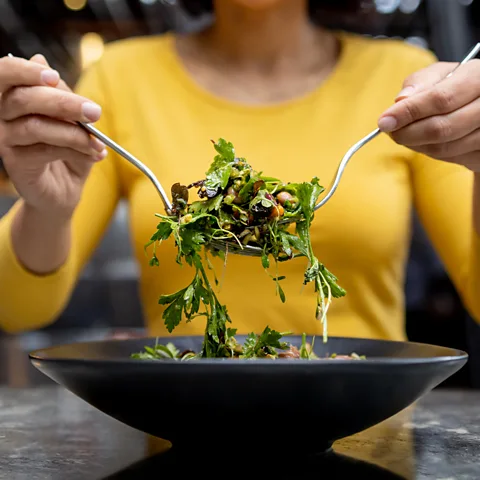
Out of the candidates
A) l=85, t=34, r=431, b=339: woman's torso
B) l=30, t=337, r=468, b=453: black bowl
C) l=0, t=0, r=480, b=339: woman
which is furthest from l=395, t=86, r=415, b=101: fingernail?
l=85, t=34, r=431, b=339: woman's torso

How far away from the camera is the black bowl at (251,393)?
0.64 metres

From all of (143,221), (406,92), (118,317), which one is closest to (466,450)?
(406,92)

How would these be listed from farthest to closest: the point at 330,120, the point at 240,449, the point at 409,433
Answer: the point at 330,120 → the point at 409,433 → the point at 240,449

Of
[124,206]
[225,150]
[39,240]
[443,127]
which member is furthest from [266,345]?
[124,206]

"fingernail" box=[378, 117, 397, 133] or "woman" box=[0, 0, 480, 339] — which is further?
"woman" box=[0, 0, 480, 339]

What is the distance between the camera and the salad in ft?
3.01

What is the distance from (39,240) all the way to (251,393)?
0.83m

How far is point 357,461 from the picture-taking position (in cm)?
76

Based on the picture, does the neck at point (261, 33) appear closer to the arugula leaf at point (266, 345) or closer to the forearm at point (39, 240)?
the forearm at point (39, 240)

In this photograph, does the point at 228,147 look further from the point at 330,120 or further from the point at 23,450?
the point at 330,120

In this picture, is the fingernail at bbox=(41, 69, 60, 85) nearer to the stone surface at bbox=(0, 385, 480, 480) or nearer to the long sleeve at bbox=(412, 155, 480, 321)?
the stone surface at bbox=(0, 385, 480, 480)

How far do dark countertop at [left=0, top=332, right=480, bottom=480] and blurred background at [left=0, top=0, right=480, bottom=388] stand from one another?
1.91m

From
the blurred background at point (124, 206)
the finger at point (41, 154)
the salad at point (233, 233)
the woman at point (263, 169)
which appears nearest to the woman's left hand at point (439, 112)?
the salad at point (233, 233)

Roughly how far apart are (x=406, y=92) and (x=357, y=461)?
52 cm
